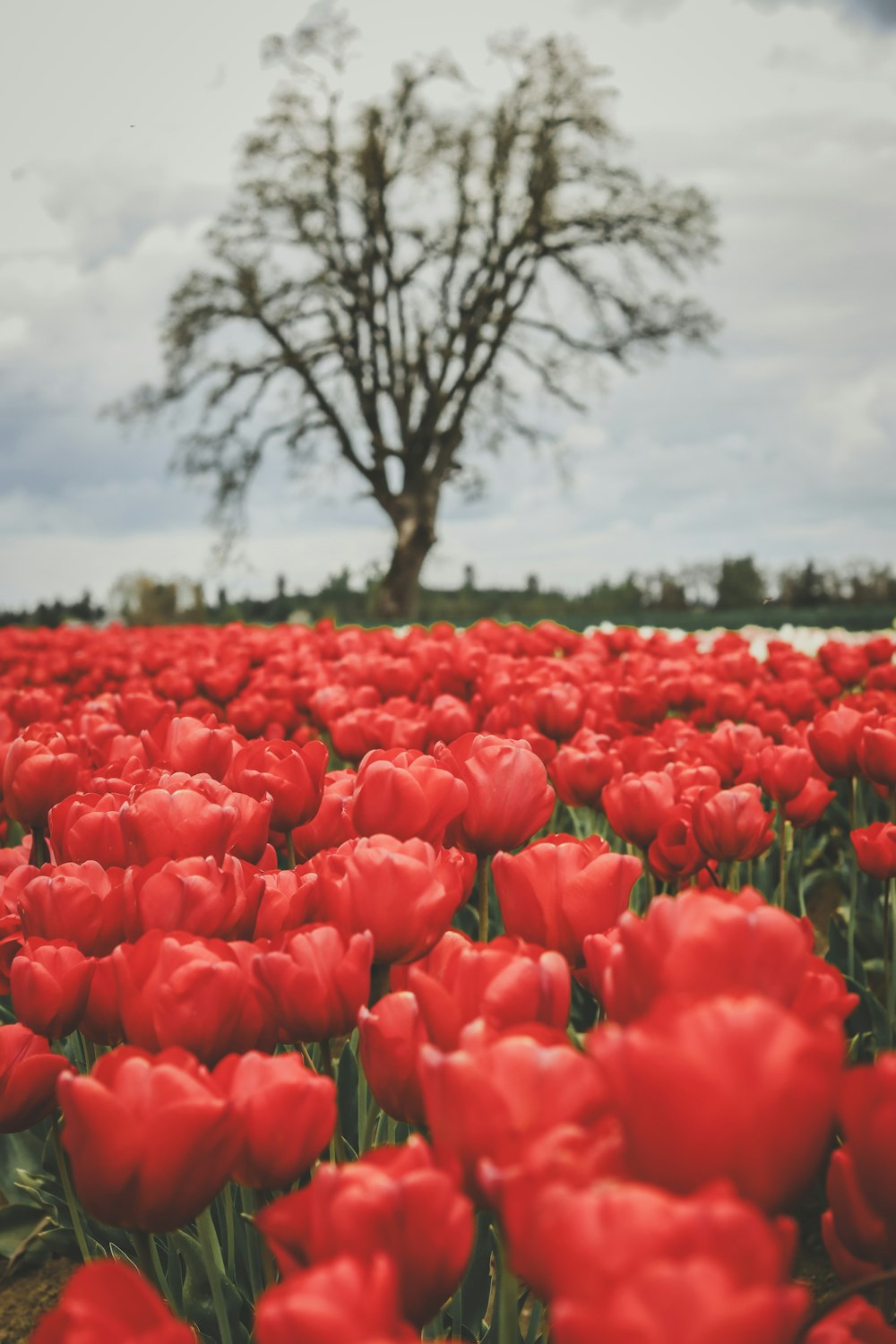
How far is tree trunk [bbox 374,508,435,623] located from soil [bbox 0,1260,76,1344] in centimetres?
2160

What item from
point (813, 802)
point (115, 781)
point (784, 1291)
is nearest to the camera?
point (784, 1291)

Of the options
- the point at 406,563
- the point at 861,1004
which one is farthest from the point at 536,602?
the point at 861,1004

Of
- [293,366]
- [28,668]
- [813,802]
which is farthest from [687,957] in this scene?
[293,366]

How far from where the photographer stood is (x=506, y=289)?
24172 mm

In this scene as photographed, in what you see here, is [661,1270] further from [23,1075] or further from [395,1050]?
[23,1075]

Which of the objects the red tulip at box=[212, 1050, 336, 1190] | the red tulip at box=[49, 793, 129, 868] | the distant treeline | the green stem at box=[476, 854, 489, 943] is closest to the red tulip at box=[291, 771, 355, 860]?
the green stem at box=[476, 854, 489, 943]

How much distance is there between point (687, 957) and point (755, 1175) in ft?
0.50

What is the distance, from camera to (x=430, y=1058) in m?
0.76

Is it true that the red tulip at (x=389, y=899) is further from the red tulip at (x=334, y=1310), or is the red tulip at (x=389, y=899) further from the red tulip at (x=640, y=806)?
the red tulip at (x=640, y=806)

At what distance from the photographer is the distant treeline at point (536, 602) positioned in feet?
80.6

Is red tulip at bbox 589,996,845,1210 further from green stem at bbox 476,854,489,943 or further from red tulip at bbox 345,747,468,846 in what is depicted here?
green stem at bbox 476,854,489,943

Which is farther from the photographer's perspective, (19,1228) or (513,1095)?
(19,1228)

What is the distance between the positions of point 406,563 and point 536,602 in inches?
202

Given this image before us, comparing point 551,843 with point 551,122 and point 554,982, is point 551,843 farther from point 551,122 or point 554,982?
point 551,122
